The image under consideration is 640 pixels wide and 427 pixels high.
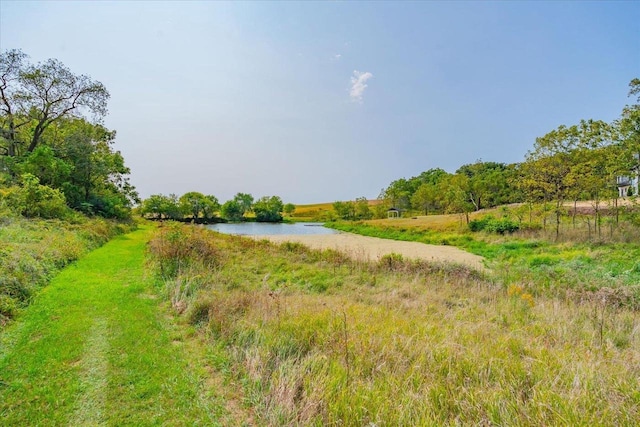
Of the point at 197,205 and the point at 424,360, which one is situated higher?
the point at 197,205

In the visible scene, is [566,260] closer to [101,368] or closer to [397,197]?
[101,368]

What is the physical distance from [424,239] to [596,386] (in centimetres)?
2476

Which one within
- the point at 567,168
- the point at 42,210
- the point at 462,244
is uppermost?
the point at 567,168

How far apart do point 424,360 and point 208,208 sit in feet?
246

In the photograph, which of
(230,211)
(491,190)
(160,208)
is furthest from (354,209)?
(160,208)

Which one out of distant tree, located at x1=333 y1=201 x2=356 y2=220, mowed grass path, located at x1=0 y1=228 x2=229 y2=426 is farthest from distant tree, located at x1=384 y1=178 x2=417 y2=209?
mowed grass path, located at x1=0 y1=228 x2=229 y2=426

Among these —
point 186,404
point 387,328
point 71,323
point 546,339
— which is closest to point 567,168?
point 546,339

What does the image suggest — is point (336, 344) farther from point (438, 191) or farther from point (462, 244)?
point (438, 191)

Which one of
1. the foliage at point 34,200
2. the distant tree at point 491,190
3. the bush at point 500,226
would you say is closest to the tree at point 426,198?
the distant tree at point 491,190

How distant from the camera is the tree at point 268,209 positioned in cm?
7944

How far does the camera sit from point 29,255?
817cm

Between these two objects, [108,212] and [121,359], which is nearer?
[121,359]

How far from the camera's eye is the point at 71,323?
204 inches

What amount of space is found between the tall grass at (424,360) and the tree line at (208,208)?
59136 millimetres
